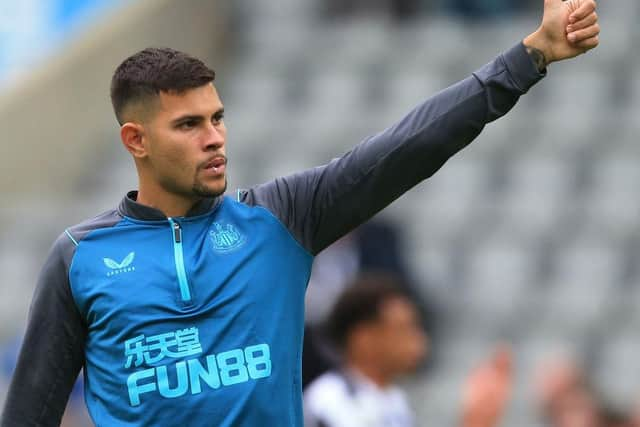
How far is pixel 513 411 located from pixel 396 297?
322 cm

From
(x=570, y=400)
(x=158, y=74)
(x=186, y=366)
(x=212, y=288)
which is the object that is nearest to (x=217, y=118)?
(x=158, y=74)

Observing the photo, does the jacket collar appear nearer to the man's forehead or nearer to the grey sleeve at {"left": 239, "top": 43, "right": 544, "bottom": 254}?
the grey sleeve at {"left": 239, "top": 43, "right": 544, "bottom": 254}

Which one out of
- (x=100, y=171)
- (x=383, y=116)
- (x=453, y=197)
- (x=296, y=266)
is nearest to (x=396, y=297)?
(x=296, y=266)

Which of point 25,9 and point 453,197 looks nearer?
point 453,197

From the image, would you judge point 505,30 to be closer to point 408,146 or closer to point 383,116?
point 383,116

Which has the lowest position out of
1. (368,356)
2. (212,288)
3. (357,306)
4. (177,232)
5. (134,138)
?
(368,356)

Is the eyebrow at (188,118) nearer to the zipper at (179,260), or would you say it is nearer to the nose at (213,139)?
the nose at (213,139)

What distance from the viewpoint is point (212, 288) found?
4.36m

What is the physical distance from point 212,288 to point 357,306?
258 centimetres

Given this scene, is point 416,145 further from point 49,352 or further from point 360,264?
point 360,264

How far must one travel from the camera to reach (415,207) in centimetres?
1170

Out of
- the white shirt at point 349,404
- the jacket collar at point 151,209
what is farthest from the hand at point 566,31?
the white shirt at point 349,404

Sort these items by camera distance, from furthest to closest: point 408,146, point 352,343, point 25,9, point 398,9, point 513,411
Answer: point 398,9 < point 25,9 < point 513,411 < point 352,343 < point 408,146

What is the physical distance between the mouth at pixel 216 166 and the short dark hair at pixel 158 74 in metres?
0.20
